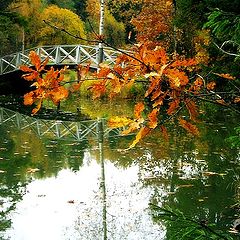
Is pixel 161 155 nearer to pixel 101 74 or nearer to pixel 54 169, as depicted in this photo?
pixel 54 169

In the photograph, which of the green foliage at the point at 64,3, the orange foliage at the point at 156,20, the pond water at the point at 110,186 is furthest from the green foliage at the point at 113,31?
Result: the pond water at the point at 110,186

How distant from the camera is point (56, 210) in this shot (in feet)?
14.9

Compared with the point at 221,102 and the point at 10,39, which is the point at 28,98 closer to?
the point at 221,102

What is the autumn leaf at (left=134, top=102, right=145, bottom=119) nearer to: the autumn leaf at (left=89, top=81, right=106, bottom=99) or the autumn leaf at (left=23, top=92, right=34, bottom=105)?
the autumn leaf at (left=89, top=81, right=106, bottom=99)

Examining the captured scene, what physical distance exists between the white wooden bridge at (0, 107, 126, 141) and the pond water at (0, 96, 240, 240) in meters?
0.42

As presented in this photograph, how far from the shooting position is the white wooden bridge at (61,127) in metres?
9.44

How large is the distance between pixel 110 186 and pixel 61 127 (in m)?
5.45

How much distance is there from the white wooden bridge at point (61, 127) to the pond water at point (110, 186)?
415mm

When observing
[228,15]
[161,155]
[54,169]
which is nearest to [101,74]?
[228,15]

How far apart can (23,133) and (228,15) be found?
827 cm

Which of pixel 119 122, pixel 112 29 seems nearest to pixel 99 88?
pixel 119 122

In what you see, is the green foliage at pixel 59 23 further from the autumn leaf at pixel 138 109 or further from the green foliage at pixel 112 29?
the autumn leaf at pixel 138 109

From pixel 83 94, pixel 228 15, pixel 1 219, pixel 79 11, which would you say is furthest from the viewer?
pixel 79 11

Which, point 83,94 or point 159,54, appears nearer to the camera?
point 159,54
